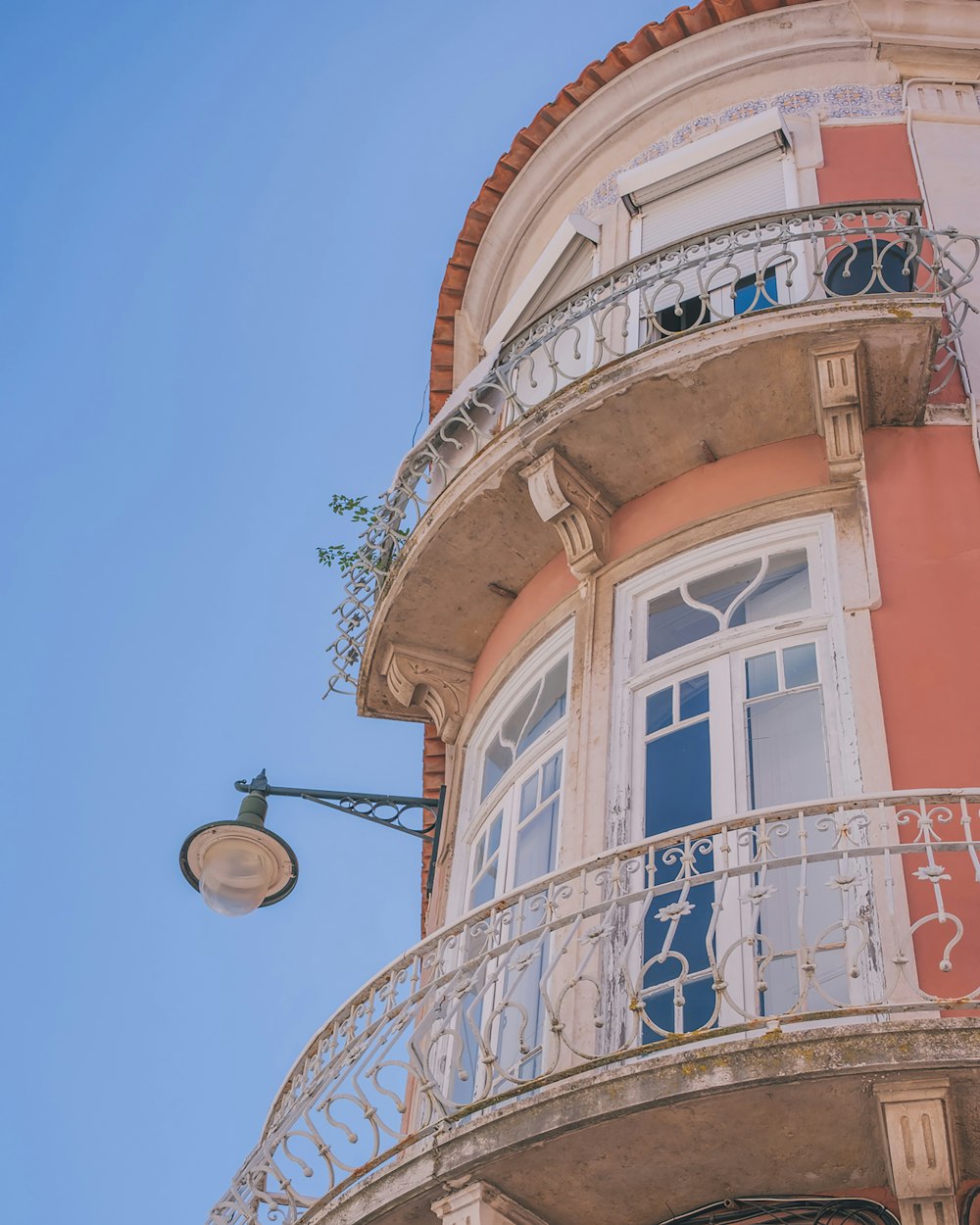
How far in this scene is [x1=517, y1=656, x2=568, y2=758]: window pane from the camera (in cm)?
938

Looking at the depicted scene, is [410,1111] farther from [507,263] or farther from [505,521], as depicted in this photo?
[507,263]

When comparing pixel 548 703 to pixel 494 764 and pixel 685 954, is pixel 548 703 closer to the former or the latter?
pixel 494 764

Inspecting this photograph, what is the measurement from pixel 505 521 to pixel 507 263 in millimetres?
4253

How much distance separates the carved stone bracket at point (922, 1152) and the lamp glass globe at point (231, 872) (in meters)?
4.64

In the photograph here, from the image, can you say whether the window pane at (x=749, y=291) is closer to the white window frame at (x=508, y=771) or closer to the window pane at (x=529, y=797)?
the white window frame at (x=508, y=771)

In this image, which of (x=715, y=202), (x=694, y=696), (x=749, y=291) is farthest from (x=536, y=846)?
(x=715, y=202)

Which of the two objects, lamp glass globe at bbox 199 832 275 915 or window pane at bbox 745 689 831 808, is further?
lamp glass globe at bbox 199 832 275 915

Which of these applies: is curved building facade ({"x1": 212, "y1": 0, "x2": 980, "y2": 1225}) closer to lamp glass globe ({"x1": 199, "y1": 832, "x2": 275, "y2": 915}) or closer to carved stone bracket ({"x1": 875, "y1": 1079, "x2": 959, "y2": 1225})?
carved stone bracket ({"x1": 875, "y1": 1079, "x2": 959, "y2": 1225})

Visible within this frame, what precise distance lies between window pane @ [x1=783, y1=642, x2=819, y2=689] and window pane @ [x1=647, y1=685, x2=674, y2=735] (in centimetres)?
61

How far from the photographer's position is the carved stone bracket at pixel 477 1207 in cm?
631

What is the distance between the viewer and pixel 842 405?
29.4ft

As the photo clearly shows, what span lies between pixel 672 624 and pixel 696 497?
0.80 m

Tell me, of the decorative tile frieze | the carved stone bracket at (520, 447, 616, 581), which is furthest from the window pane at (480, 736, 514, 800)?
the decorative tile frieze

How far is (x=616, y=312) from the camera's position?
10.9m
